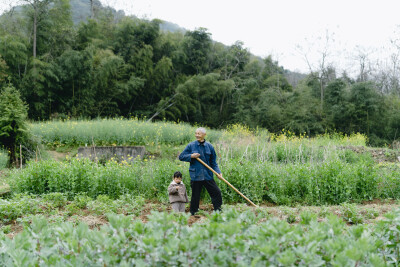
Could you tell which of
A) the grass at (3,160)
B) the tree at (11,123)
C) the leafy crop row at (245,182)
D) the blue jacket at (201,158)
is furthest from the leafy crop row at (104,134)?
the blue jacket at (201,158)

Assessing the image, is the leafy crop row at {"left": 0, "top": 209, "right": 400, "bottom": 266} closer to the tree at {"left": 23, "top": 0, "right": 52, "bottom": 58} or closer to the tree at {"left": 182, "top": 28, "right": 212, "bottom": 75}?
the tree at {"left": 23, "top": 0, "right": 52, "bottom": 58}

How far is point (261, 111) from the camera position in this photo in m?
23.8

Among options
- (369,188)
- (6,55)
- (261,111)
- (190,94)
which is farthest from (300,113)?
(6,55)

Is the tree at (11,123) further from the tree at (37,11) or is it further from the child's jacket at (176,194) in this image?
the tree at (37,11)

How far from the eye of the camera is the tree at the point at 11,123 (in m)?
8.91

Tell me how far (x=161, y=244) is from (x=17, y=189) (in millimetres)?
5449

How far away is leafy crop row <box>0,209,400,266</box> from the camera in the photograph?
1.53 meters

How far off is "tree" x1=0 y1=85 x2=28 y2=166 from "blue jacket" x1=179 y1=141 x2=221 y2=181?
21.4 ft

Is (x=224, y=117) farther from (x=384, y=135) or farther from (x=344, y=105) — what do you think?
(x=384, y=135)

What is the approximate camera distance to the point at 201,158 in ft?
16.0

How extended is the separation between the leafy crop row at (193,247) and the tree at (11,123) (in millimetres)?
8283

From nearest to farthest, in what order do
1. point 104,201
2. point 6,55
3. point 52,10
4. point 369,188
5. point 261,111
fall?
point 104,201 → point 369,188 → point 6,55 → point 52,10 → point 261,111

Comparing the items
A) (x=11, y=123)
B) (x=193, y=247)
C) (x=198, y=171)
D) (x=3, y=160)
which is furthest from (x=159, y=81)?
(x=193, y=247)

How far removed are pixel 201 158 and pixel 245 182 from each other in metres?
1.35
